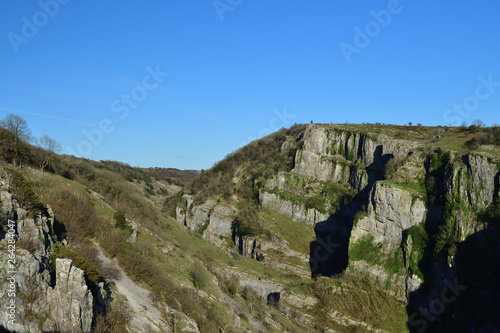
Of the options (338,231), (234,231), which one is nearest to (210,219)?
(234,231)

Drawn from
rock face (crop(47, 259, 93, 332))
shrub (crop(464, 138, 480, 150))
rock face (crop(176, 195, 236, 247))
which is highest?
shrub (crop(464, 138, 480, 150))

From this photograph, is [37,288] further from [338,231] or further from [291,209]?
[291,209]

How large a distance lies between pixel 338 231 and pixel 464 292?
23.7 m

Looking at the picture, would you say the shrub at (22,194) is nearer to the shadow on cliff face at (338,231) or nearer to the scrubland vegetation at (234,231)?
the scrubland vegetation at (234,231)

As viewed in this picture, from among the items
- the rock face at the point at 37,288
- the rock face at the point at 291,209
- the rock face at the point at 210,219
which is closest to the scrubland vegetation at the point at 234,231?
the rock face at the point at 37,288

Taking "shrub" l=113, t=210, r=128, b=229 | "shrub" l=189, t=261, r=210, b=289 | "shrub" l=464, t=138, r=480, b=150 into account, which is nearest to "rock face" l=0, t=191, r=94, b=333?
"shrub" l=113, t=210, r=128, b=229

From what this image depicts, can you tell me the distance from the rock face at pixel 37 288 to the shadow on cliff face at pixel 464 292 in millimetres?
36994

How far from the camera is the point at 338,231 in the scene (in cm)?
5950

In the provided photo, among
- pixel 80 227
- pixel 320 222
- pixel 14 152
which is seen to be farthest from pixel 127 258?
pixel 320 222

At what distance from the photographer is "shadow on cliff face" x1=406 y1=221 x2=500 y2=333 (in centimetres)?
3444

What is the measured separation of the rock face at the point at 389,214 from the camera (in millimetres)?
45625

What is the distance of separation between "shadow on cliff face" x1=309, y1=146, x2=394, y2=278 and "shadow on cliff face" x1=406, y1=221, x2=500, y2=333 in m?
14.3

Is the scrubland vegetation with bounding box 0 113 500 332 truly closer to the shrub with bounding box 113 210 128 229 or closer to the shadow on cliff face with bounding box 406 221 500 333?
the shrub with bounding box 113 210 128 229

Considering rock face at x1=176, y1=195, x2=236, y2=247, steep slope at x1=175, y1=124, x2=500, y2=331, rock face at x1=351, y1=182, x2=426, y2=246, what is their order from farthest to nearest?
rock face at x1=176, y1=195, x2=236, y2=247, rock face at x1=351, y1=182, x2=426, y2=246, steep slope at x1=175, y1=124, x2=500, y2=331
